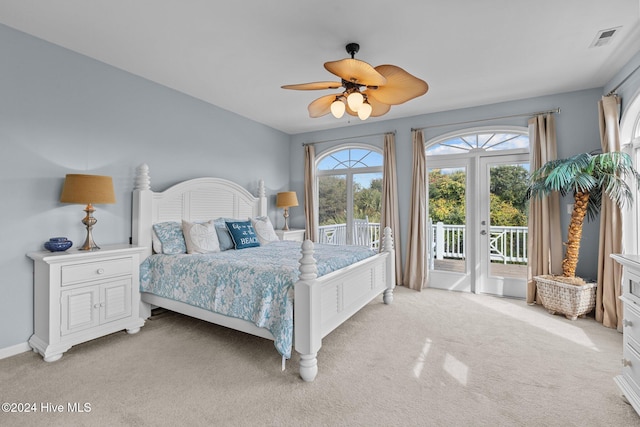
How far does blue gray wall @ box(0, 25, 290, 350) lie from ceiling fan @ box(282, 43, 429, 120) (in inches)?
79.4

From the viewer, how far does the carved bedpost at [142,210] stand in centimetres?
324

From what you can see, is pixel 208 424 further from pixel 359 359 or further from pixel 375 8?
pixel 375 8

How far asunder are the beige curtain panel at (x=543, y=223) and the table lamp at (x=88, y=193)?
4.76 metres

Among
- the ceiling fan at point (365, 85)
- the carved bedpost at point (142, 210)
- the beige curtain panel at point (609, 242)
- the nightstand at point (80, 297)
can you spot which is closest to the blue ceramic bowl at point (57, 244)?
the nightstand at point (80, 297)

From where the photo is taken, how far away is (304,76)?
3.30m

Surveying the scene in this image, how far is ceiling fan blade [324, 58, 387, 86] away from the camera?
1977 millimetres

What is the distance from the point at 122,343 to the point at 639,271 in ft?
12.6

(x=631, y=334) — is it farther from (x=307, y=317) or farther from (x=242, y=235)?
(x=242, y=235)

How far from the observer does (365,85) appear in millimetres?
2303

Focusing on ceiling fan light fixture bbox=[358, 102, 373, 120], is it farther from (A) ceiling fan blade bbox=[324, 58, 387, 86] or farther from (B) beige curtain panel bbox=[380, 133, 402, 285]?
(B) beige curtain panel bbox=[380, 133, 402, 285]

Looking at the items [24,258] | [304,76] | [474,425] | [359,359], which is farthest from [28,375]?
[304,76]

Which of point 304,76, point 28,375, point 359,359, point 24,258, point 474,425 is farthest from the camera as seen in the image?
point 304,76

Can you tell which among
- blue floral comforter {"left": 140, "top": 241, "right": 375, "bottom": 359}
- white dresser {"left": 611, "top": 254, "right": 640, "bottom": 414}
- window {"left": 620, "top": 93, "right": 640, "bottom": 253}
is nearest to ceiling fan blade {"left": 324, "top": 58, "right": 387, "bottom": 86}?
blue floral comforter {"left": 140, "top": 241, "right": 375, "bottom": 359}

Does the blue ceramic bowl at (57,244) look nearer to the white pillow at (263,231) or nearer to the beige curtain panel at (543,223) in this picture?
the white pillow at (263,231)
